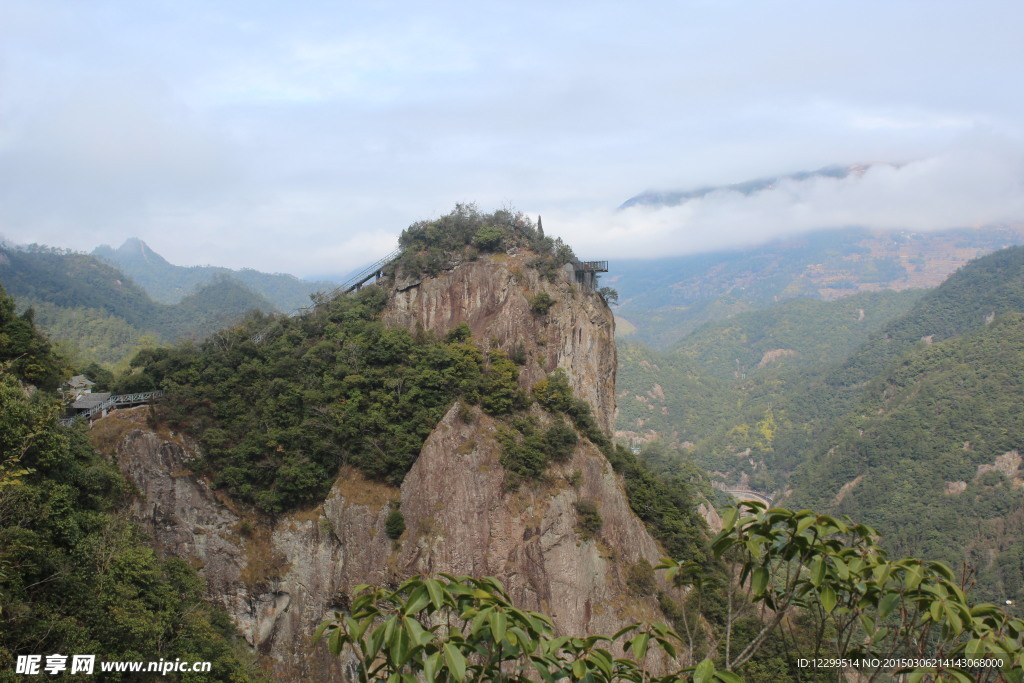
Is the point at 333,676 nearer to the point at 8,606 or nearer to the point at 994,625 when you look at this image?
the point at 8,606

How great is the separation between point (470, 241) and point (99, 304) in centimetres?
8254

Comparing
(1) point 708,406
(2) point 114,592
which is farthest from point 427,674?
(1) point 708,406

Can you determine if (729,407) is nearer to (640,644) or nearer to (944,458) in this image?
(944,458)

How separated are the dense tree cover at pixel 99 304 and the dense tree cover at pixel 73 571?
49.5m

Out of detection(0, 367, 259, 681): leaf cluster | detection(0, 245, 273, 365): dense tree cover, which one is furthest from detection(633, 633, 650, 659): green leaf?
detection(0, 245, 273, 365): dense tree cover

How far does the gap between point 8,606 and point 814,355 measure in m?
188

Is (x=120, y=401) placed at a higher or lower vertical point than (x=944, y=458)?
higher

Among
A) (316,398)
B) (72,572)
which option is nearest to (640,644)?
(72,572)

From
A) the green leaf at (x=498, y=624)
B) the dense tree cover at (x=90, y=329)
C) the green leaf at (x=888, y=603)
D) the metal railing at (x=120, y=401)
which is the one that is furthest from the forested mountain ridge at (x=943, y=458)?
the dense tree cover at (x=90, y=329)

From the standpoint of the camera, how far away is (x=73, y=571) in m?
15.5

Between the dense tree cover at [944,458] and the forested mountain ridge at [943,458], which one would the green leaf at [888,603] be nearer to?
the dense tree cover at [944,458]

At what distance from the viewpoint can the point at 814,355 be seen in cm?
17162

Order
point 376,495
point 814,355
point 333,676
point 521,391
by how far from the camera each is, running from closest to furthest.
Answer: point 333,676
point 376,495
point 521,391
point 814,355

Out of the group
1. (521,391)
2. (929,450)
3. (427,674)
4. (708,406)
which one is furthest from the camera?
(708,406)
